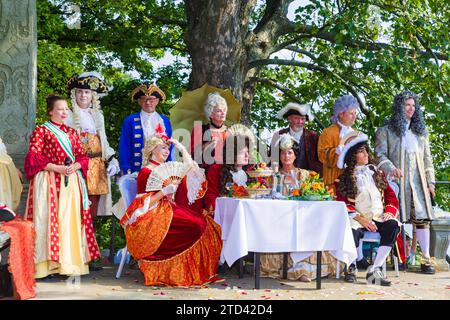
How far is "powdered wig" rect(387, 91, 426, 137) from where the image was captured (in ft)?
26.2

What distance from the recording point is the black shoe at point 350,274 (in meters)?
7.11

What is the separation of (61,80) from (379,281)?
7.95 metres

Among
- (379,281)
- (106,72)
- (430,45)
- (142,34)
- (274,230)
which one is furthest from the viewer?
(106,72)

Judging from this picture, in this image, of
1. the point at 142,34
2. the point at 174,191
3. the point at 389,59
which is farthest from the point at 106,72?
the point at 174,191

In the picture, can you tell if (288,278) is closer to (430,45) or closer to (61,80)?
(430,45)

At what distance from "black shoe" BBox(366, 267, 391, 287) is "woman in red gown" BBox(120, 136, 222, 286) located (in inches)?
64.1

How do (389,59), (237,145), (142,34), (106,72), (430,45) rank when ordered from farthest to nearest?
(106,72)
(142,34)
(430,45)
(389,59)
(237,145)

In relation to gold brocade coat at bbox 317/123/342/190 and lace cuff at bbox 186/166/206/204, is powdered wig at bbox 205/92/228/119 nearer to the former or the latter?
lace cuff at bbox 186/166/206/204

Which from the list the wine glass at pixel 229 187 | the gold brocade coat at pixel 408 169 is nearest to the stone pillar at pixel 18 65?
the wine glass at pixel 229 187

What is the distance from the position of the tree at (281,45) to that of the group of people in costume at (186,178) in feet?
5.69

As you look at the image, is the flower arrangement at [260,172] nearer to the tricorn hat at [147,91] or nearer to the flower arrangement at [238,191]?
the flower arrangement at [238,191]

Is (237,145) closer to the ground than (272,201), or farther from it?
farther from it

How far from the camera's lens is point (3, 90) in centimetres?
754

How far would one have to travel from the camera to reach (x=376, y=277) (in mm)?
7012
